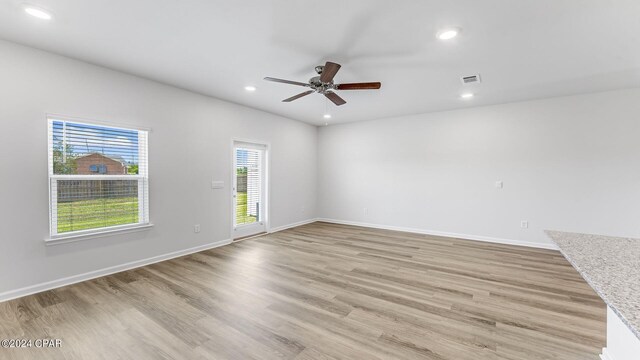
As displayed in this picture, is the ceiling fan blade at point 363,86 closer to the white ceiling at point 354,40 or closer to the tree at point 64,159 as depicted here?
the white ceiling at point 354,40

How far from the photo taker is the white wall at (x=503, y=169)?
426cm

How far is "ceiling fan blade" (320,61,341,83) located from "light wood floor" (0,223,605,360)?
8.05ft

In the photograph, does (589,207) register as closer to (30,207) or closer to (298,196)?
(298,196)

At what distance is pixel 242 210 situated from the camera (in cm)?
543

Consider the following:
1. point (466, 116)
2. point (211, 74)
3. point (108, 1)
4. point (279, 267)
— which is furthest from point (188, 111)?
point (466, 116)

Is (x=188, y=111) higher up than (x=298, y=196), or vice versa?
(x=188, y=111)

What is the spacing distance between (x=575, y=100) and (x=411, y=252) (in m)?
3.83

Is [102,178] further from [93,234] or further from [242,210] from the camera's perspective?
[242,210]

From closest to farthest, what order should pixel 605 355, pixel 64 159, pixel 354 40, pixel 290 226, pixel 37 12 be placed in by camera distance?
pixel 605 355, pixel 37 12, pixel 354 40, pixel 64 159, pixel 290 226

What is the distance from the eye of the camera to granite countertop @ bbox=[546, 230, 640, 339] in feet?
2.67

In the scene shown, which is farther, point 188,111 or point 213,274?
point 188,111

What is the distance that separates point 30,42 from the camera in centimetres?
278

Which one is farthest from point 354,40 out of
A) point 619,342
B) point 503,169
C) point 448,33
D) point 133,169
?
point 503,169

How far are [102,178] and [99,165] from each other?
171 mm
